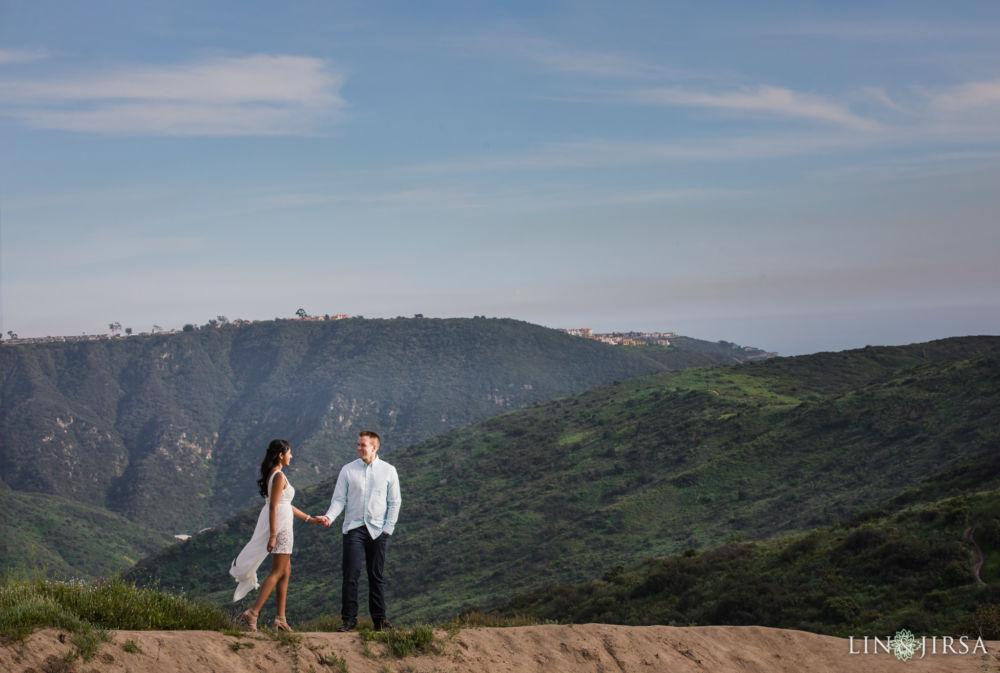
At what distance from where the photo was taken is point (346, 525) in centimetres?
917

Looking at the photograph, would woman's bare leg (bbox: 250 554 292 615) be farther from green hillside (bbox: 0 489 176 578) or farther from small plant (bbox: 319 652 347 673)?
green hillside (bbox: 0 489 176 578)

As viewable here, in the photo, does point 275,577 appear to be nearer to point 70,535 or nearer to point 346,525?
point 346,525

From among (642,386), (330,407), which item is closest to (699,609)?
(642,386)

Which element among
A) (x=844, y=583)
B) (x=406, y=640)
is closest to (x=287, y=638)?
(x=406, y=640)

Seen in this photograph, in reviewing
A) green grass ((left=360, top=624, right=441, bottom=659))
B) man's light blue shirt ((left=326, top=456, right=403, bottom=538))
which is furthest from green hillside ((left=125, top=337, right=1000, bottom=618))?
man's light blue shirt ((left=326, top=456, right=403, bottom=538))

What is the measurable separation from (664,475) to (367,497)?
5492cm

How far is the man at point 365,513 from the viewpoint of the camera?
908 cm

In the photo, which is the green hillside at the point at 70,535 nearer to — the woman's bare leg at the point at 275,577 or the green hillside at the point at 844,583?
the green hillside at the point at 844,583

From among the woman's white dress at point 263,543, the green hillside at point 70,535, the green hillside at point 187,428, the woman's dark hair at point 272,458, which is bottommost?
the green hillside at point 70,535

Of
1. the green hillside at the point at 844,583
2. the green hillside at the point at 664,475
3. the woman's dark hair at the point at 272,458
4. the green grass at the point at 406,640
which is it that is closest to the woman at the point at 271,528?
the woman's dark hair at the point at 272,458

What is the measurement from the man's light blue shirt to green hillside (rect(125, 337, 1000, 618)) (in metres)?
27.0

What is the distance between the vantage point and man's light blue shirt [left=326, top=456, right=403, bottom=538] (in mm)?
9109

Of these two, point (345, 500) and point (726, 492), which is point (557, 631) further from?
point (726, 492)

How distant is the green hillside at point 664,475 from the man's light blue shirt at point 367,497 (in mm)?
27030
